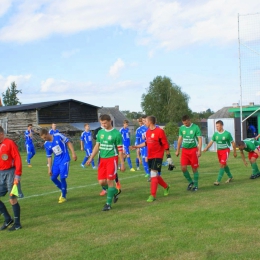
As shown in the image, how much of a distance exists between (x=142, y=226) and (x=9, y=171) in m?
2.78

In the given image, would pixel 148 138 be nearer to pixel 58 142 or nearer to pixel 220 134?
pixel 58 142

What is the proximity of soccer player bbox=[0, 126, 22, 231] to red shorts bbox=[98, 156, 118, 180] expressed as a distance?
2061 mm

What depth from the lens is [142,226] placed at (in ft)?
23.7

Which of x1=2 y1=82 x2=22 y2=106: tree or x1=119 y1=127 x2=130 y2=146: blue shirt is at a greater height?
x1=2 y1=82 x2=22 y2=106: tree

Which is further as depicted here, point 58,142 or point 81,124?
point 81,124

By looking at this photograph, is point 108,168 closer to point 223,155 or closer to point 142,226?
point 142,226

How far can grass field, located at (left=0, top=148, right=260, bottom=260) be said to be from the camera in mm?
5812

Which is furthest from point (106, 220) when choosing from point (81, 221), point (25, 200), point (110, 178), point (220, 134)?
point (220, 134)

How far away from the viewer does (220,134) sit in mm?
12367

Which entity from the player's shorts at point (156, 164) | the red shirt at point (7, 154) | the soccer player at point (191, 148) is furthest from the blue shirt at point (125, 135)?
the red shirt at point (7, 154)

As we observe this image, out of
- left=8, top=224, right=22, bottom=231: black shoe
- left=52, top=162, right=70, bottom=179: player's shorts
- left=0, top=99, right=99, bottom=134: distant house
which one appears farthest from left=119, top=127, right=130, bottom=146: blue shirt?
left=0, top=99, right=99, bottom=134: distant house

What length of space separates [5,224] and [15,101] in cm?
9579

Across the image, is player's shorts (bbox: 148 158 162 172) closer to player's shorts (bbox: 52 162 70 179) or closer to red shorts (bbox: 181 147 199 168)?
red shorts (bbox: 181 147 199 168)

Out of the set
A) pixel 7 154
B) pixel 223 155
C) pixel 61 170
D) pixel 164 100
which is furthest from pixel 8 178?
pixel 164 100
